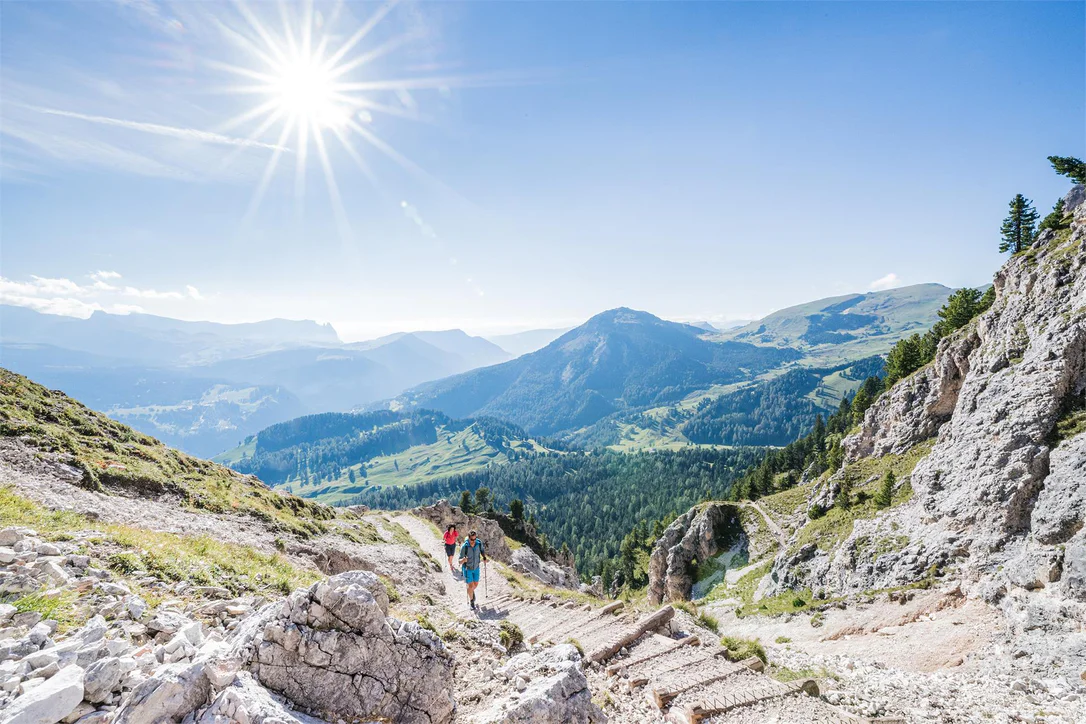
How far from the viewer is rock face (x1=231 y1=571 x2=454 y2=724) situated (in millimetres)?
7414

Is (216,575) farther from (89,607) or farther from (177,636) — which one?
(177,636)

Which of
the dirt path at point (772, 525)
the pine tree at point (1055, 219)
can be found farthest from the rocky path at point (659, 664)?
the pine tree at point (1055, 219)

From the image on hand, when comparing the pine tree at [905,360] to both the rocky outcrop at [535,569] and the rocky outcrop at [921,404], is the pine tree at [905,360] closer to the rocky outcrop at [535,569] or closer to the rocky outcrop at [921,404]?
the rocky outcrop at [921,404]

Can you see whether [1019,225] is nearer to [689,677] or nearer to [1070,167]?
[1070,167]

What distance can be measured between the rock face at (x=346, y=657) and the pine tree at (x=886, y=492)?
44.7 meters

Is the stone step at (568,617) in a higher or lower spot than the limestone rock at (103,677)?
lower

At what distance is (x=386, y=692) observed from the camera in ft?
26.8

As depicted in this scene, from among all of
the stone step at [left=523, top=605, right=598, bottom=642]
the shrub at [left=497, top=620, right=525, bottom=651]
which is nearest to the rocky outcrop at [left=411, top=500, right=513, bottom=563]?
the stone step at [left=523, top=605, right=598, bottom=642]

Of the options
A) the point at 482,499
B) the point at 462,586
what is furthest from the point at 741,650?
the point at 482,499

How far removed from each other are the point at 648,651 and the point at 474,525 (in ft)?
144

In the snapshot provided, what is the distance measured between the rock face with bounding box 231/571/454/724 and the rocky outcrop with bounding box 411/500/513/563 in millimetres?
39381

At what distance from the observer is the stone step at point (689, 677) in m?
11.4

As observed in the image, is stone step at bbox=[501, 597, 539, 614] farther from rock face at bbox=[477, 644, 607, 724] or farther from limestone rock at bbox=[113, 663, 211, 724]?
limestone rock at bbox=[113, 663, 211, 724]

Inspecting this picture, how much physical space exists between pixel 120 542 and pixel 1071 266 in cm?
5756
